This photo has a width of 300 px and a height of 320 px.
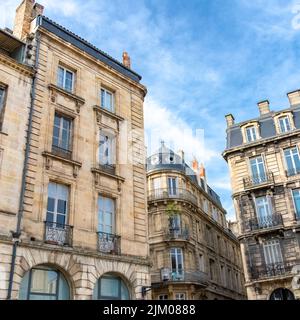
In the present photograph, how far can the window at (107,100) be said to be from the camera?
1611cm

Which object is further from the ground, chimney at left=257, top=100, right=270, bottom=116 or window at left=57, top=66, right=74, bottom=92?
chimney at left=257, top=100, right=270, bottom=116

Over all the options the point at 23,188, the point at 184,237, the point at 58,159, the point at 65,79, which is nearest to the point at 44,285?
the point at 23,188

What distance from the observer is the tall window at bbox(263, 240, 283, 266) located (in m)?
21.1

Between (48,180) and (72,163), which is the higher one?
(72,163)

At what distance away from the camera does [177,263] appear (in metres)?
26.8

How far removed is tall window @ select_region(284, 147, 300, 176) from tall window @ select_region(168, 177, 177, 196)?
9.51 meters

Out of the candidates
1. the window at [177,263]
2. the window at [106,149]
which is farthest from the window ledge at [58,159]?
the window at [177,263]

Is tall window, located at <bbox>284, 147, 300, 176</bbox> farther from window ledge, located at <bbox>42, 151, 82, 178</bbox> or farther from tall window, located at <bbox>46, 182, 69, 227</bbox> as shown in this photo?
tall window, located at <bbox>46, 182, 69, 227</bbox>

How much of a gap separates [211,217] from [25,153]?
25076 mm

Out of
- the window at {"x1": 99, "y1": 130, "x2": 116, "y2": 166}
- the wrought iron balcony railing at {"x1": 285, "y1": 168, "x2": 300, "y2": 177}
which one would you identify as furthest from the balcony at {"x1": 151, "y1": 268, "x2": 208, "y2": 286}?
the window at {"x1": 99, "y1": 130, "x2": 116, "y2": 166}

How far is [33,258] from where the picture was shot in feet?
35.9
